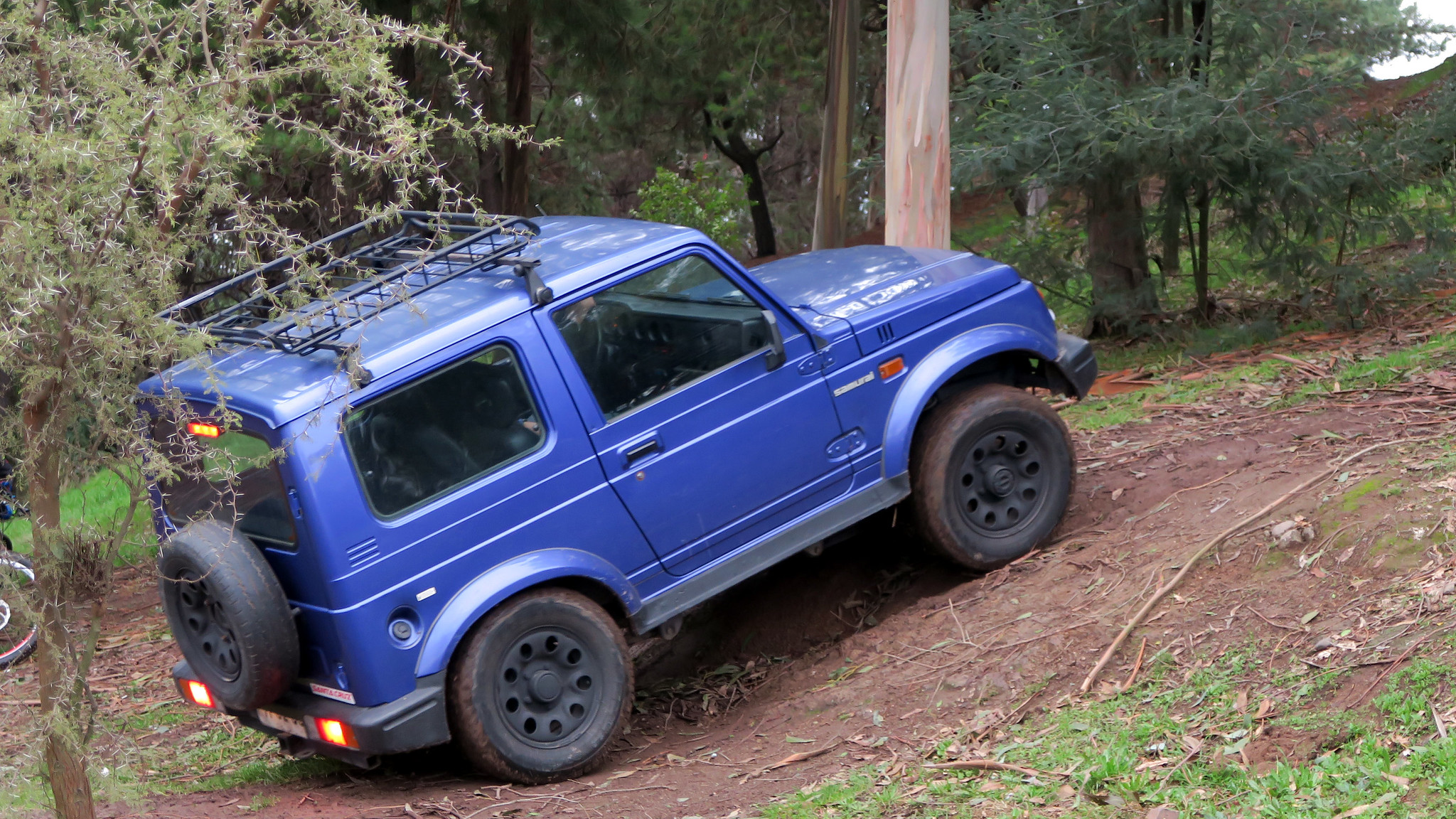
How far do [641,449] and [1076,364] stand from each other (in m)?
2.45

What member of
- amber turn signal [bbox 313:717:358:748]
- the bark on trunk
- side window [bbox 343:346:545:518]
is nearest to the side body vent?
side window [bbox 343:346:545:518]

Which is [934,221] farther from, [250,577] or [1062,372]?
[250,577]

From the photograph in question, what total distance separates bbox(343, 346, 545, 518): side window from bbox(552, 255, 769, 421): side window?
0.32 meters

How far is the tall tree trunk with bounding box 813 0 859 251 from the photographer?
1405cm

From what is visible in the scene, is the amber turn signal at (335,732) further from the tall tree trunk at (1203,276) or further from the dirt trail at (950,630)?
the tall tree trunk at (1203,276)

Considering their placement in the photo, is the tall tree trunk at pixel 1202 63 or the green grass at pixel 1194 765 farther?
the tall tree trunk at pixel 1202 63

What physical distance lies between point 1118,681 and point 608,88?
11751 mm

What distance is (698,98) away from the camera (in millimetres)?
19953

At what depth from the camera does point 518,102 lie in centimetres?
1234

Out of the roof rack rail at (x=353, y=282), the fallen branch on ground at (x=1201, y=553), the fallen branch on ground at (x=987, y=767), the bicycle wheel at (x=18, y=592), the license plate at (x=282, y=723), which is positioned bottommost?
the fallen branch on ground at (x=987, y=767)

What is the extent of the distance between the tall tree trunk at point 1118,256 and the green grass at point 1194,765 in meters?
6.28

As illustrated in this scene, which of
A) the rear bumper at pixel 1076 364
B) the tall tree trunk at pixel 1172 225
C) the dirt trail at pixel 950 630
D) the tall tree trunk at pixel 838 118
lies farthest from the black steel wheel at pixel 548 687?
the tall tree trunk at pixel 838 118

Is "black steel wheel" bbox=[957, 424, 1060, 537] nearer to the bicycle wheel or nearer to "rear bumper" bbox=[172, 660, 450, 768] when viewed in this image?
"rear bumper" bbox=[172, 660, 450, 768]

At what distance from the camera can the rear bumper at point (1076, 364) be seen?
6.33 m
